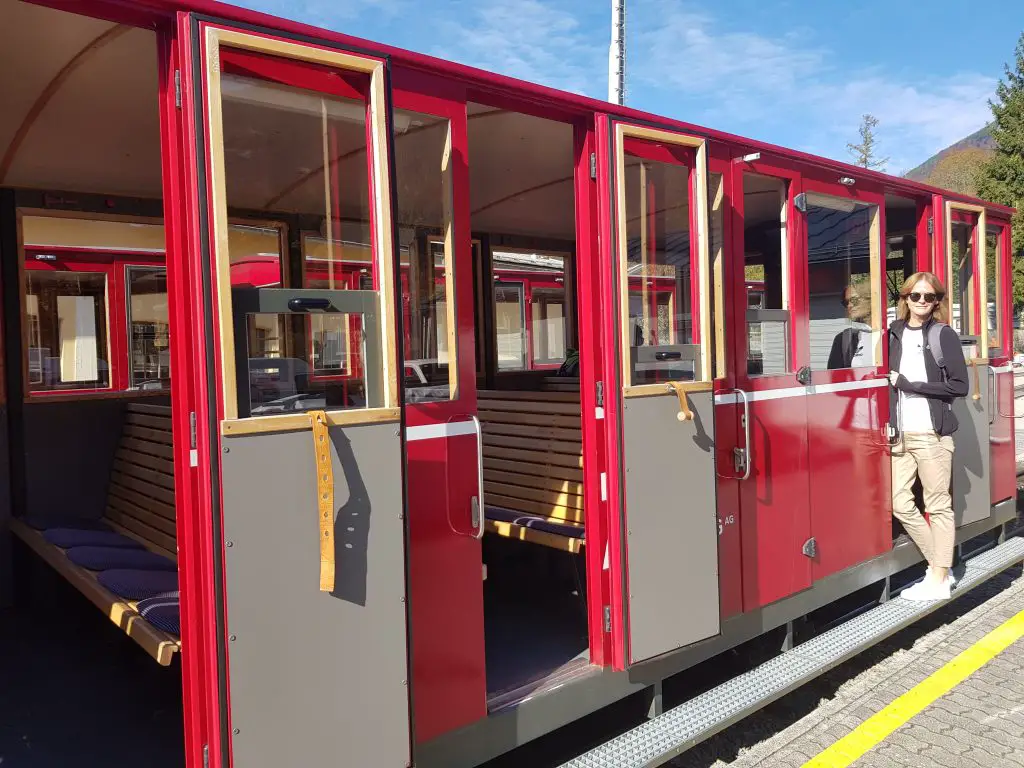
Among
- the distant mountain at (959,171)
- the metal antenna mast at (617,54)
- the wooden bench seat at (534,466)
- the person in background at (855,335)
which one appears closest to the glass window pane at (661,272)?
the wooden bench seat at (534,466)

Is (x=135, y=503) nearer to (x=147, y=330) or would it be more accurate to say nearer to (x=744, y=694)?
(x=147, y=330)

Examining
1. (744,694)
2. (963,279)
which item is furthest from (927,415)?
(744,694)

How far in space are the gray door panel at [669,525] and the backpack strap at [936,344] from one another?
1.93m

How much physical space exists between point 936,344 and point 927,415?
0.38 metres

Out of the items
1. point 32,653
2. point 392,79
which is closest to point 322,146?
point 392,79

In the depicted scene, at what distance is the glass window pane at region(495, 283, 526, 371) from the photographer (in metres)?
5.93

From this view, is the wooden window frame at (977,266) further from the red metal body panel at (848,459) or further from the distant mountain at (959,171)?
the distant mountain at (959,171)

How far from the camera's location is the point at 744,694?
325cm

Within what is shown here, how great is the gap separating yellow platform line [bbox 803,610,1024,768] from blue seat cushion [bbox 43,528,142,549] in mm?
3185

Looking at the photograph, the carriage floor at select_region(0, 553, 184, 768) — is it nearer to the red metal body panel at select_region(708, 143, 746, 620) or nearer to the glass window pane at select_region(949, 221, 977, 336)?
the red metal body panel at select_region(708, 143, 746, 620)

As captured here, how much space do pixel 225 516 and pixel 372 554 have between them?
1.34 ft

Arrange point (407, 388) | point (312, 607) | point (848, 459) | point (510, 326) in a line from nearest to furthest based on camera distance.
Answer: point (312, 607), point (407, 388), point (848, 459), point (510, 326)

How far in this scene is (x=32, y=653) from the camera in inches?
139

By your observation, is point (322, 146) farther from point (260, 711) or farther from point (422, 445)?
point (260, 711)
